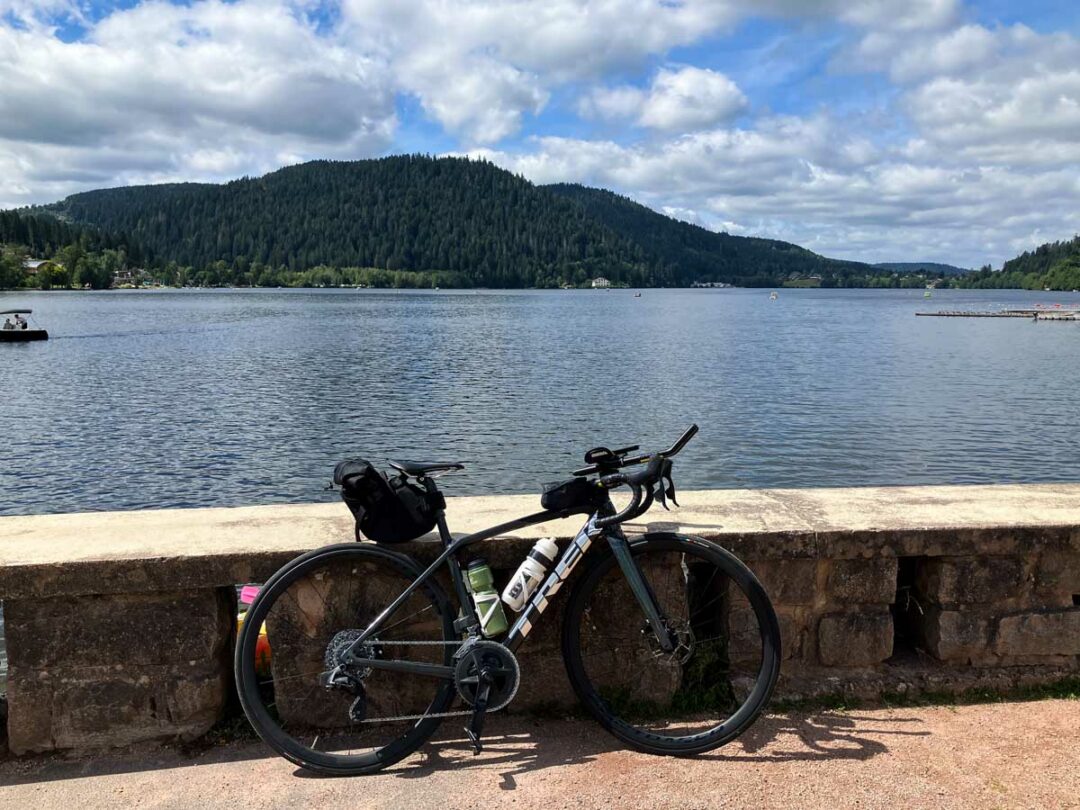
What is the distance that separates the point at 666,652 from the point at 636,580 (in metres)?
0.46

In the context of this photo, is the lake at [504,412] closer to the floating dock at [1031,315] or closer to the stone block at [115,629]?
the stone block at [115,629]

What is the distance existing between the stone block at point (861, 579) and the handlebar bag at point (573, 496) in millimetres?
1354

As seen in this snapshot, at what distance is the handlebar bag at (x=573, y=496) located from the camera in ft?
13.5

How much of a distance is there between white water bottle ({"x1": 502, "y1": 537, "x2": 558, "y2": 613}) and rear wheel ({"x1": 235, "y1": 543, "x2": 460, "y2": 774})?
31 cm

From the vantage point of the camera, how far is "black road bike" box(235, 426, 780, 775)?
159 inches

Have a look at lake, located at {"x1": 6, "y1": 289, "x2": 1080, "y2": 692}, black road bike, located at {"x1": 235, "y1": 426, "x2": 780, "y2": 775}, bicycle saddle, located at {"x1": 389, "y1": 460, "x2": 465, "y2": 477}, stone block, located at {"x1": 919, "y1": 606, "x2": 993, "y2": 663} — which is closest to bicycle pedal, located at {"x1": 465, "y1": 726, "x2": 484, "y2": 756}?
black road bike, located at {"x1": 235, "y1": 426, "x2": 780, "y2": 775}

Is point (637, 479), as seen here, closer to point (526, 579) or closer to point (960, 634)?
point (526, 579)

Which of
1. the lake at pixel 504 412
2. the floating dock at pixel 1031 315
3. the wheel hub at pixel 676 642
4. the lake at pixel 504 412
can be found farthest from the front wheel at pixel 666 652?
the floating dock at pixel 1031 315

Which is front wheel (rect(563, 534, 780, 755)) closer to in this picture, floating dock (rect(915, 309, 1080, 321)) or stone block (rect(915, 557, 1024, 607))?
stone block (rect(915, 557, 1024, 607))

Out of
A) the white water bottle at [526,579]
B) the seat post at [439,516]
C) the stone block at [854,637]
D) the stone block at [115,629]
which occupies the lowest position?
the stone block at [854,637]

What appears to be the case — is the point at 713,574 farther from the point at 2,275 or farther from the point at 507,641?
the point at 2,275

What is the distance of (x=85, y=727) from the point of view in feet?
13.5

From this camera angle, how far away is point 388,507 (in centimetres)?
405

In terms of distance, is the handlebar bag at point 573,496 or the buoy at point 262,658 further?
the buoy at point 262,658
